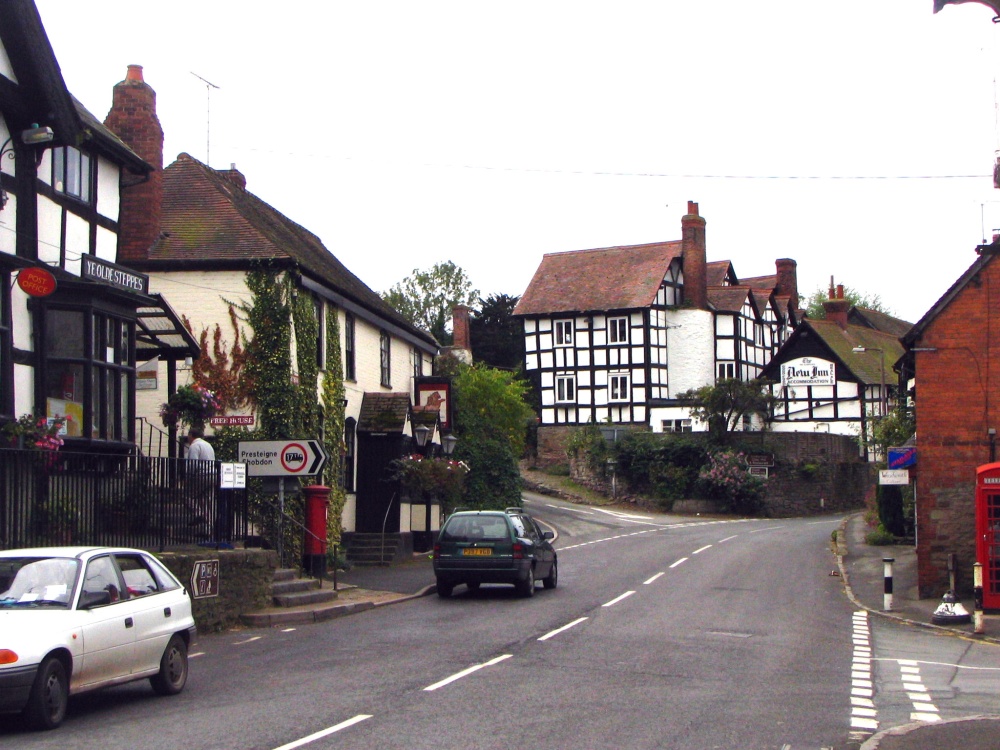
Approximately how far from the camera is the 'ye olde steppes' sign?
18438 millimetres

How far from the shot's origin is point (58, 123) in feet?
60.2

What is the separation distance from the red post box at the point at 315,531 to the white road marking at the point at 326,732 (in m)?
12.4

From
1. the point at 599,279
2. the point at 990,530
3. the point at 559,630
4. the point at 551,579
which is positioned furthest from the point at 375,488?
the point at 599,279

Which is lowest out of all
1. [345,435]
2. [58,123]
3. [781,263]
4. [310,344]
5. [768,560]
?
[768,560]

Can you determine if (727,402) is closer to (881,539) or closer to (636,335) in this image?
(636,335)

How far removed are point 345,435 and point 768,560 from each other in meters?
11.4

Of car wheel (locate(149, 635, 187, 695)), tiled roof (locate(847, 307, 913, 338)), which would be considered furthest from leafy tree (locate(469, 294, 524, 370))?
car wheel (locate(149, 635, 187, 695))

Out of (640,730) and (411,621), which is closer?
(640,730)

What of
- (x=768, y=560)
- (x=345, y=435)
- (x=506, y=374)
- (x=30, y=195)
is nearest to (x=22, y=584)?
(x=30, y=195)

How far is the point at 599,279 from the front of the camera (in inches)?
2709

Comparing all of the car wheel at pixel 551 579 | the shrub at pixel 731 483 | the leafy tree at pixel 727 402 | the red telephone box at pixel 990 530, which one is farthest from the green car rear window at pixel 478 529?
the leafy tree at pixel 727 402

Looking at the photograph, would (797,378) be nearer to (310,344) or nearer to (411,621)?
(310,344)

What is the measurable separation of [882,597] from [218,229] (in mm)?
16348

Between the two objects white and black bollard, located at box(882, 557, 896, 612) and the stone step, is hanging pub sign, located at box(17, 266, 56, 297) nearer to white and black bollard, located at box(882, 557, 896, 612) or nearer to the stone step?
the stone step
